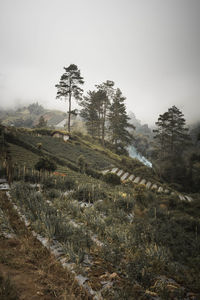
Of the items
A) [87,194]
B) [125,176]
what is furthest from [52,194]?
[125,176]

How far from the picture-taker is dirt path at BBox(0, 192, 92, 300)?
6.24 feet

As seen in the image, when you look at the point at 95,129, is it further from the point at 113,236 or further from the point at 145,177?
the point at 113,236

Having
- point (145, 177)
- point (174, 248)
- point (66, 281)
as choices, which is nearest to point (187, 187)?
point (145, 177)

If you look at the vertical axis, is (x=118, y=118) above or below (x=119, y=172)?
above

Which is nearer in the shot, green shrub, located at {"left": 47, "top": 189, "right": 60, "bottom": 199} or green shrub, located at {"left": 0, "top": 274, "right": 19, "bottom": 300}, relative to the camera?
green shrub, located at {"left": 0, "top": 274, "right": 19, "bottom": 300}

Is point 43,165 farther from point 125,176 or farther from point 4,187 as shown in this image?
point 125,176

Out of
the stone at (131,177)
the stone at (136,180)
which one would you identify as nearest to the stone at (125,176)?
the stone at (131,177)

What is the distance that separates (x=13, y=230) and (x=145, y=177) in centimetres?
1399

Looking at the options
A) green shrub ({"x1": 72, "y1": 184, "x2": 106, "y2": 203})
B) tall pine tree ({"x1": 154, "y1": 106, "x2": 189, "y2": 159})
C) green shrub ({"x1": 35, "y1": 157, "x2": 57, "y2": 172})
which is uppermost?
tall pine tree ({"x1": 154, "y1": 106, "x2": 189, "y2": 159})

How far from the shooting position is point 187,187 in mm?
16172

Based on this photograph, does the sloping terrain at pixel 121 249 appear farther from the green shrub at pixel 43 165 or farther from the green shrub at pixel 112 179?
the green shrub at pixel 112 179

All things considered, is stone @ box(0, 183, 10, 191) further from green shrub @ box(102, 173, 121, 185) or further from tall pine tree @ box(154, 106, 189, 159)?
tall pine tree @ box(154, 106, 189, 159)

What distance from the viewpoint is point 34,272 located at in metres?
2.22

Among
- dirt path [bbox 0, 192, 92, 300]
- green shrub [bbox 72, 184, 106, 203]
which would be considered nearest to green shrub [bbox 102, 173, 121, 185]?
green shrub [bbox 72, 184, 106, 203]
